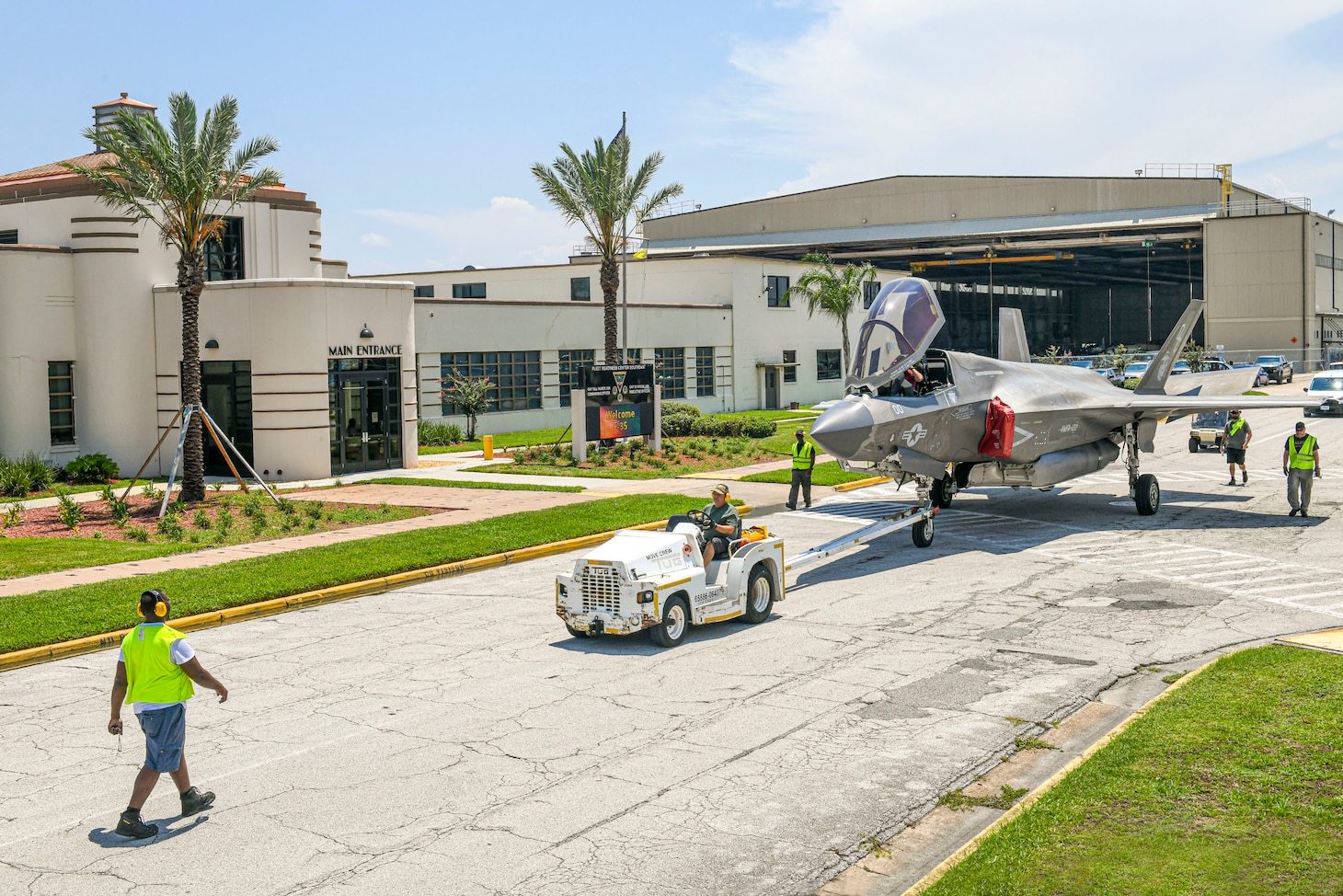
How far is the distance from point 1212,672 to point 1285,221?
237 feet

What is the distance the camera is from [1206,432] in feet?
128

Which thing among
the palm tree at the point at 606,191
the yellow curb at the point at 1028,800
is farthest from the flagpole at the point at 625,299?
the yellow curb at the point at 1028,800

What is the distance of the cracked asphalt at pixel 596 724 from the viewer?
881cm

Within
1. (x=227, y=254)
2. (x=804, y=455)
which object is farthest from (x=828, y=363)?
(x=804, y=455)

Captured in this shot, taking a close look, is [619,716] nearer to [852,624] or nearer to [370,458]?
[852,624]

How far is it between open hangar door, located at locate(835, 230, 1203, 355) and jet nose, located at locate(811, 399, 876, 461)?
61.3 metres

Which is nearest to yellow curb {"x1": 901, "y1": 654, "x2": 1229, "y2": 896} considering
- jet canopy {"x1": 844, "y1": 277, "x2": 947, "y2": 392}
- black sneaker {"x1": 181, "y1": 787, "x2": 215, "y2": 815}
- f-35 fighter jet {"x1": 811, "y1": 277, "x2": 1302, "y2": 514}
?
black sneaker {"x1": 181, "y1": 787, "x2": 215, "y2": 815}

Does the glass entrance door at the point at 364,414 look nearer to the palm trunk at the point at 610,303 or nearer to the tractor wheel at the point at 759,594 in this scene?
the palm trunk at the point at 610,303

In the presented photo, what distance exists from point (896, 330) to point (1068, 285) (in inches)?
4467

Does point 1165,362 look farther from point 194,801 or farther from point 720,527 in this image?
point 194,801

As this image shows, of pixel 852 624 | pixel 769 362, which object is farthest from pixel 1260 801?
pixel 769 362

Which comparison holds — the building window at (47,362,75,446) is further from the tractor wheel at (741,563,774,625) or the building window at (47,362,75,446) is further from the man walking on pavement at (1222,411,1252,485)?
the man walking on pavement at (1222,411,1252,485)

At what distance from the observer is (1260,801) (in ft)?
29.9

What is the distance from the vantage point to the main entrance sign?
37469 mm
